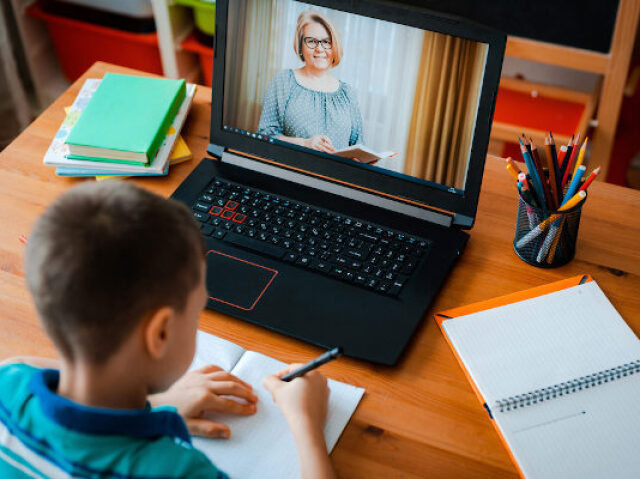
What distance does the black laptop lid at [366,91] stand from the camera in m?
1.00

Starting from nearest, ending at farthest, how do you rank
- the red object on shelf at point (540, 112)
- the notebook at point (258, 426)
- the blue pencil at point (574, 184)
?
the notebook at point (258, 426) → the blue pencil at point (574, 184) → the red object on shelf at point (540, 112)

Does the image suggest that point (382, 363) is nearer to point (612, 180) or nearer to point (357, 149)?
point (357, 149)

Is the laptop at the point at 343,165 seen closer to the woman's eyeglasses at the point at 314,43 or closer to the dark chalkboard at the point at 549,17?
the woman's eyeglasses at the point at 314,43

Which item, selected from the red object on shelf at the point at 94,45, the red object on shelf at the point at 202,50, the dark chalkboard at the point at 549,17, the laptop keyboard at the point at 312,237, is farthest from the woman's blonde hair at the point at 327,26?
the red object on shelf at the point at 94,45

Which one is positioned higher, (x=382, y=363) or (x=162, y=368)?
(x=162, y=368)

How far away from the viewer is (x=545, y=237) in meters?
1.03

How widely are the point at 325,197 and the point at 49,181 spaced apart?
458mm

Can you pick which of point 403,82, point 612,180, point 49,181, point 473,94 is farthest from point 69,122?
point 612,180

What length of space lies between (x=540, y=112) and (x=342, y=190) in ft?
3.83

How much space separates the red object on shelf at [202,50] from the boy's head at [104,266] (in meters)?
1.65

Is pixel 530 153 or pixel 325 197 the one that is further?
pixel 325 197

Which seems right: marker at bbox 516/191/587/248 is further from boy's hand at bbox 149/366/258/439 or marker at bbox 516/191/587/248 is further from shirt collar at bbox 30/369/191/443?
shirt collar at bbox 30/369/191/443

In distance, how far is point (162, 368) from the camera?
728mm

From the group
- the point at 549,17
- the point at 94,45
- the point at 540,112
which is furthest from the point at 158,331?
the point at 94,45
